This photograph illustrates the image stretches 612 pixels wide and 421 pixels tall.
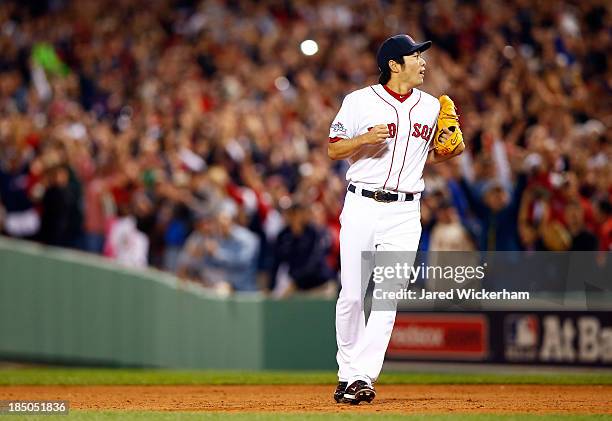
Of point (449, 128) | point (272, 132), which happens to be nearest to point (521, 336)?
point (449, 128)

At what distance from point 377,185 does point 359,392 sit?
1341 mm

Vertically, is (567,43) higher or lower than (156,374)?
higher

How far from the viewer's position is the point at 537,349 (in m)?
12.4

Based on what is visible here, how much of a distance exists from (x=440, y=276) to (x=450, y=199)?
2.79m

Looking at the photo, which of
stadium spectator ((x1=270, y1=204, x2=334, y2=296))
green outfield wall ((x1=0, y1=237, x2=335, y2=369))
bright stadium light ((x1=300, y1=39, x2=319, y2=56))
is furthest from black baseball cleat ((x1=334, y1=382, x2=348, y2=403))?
bright stadium light ((x1=300, y1=39, x2=319, y2=56))

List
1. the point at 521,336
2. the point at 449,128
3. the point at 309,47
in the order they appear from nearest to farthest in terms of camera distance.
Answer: the point at 449,128, the point at 521,336, the point at 309,47

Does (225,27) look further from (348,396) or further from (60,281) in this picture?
(348,396)

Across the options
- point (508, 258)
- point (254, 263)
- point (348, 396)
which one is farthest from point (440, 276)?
point (254, 263)

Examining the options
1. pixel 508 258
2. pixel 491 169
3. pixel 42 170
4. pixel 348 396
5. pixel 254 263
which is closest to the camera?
pixel 348 396

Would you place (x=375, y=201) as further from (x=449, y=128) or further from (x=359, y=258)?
(x=449, y=128)

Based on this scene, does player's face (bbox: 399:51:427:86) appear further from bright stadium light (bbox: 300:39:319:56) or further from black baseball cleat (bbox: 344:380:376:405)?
bright stadium light (bbox: 300:39:319:56)

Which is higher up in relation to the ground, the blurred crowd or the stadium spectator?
the blurred crowd

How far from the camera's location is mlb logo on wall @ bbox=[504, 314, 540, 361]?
488 inches

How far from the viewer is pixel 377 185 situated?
26.8 ft
